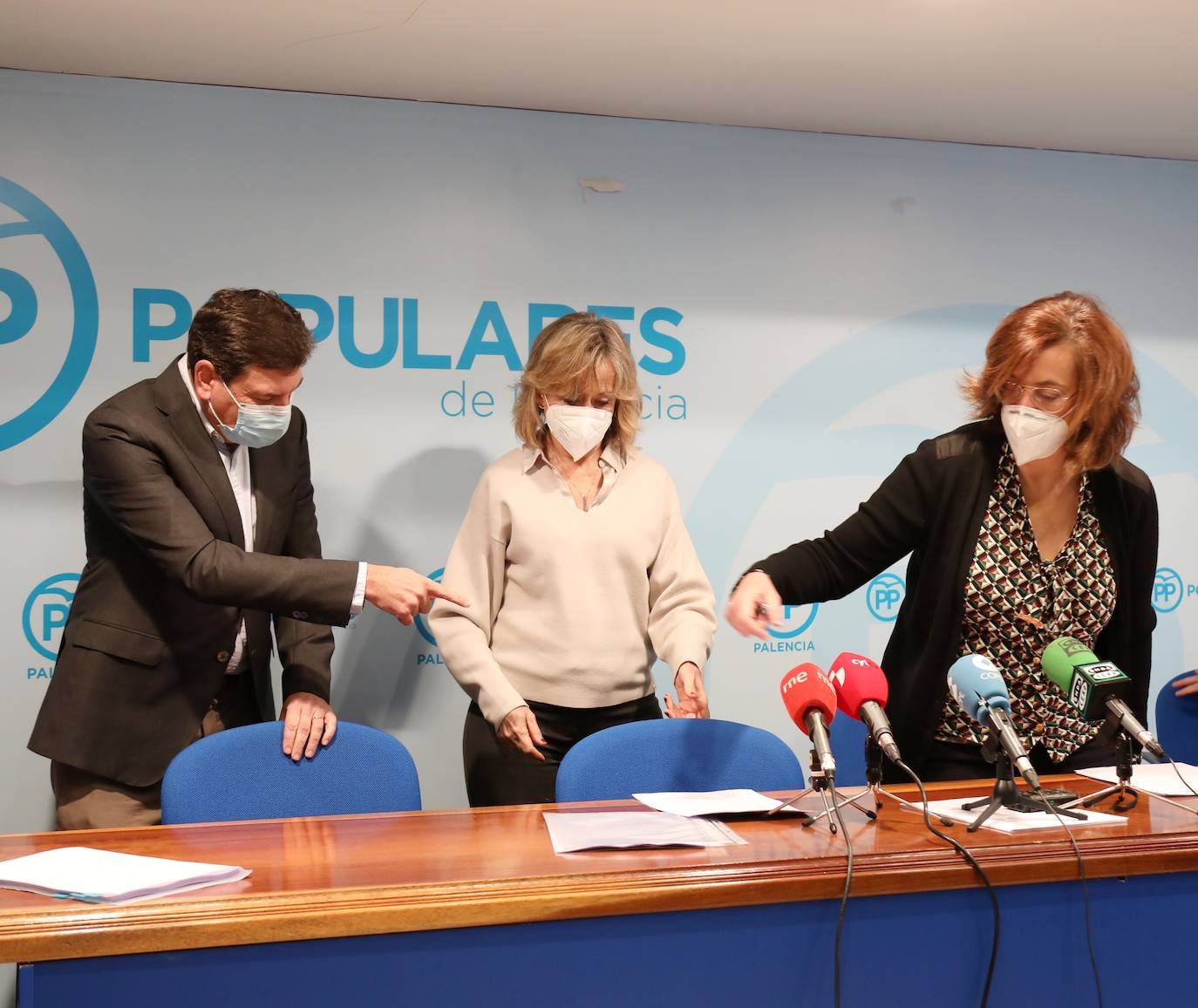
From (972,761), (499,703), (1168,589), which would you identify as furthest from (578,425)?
(1168,589)

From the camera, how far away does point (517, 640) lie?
2.85 meters

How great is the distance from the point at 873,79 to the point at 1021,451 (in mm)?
1726

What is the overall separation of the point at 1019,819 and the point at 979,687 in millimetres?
260

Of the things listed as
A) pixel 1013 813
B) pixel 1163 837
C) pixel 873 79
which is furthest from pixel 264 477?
pixel 873 79

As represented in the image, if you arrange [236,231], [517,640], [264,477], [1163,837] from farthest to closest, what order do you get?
[236,231], [517,640], [264,477], [1163,837]

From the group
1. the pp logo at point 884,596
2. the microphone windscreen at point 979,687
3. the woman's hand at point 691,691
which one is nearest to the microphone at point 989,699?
the microphone windscreen at point 979,687

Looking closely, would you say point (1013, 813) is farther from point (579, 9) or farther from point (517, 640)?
point (579, 9)

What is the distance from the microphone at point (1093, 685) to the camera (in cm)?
186

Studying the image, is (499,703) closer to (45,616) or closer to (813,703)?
(813,703)

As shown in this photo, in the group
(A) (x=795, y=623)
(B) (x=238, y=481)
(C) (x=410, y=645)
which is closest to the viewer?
(B) (x=238, y=481)

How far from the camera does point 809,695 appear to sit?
1.81m

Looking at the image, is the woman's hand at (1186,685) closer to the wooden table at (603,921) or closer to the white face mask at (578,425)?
the wooden table at (603,921)

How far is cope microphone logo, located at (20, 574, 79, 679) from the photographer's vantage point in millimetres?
3383

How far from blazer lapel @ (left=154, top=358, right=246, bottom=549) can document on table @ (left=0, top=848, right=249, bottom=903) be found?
3.17ft
